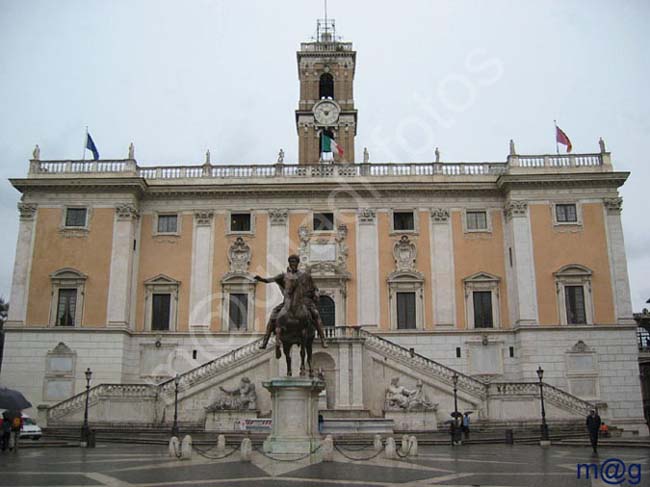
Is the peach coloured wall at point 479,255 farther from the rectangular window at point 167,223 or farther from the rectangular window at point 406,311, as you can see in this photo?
the rectangular window at point 167,223

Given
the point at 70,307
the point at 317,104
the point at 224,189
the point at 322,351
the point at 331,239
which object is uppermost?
the point at 317,104

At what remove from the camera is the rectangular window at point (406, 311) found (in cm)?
3978

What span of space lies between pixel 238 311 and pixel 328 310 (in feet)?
16.8

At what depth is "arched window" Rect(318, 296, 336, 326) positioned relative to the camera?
3988 centimetres

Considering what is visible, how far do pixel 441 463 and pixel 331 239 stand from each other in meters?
24.3

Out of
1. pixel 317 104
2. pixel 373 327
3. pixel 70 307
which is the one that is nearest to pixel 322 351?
pixel 373 327

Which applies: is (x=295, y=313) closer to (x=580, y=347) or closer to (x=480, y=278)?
(x=480, y=278)

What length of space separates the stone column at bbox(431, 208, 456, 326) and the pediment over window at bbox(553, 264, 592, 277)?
584 centimetres

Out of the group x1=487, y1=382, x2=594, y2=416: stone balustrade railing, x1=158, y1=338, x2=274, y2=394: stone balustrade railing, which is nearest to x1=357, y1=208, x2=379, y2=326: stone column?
x1=158, y1=338, x2=274, y2=394: stone balustrade railing

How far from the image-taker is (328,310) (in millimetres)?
40062

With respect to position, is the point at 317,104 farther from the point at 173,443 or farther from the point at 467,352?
the point at 173,443

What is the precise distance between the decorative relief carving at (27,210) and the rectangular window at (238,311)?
1252cm

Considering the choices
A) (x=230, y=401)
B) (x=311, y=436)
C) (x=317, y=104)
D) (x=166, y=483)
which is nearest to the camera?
(x=166, y=483)

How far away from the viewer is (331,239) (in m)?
41.0
